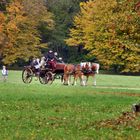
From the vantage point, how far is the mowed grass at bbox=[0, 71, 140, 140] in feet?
36.1

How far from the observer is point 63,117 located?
14.2 meters

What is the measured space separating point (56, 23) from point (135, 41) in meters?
60.5

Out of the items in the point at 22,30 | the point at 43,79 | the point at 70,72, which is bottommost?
the point at 43,79

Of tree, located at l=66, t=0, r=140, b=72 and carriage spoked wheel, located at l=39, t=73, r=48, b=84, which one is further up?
tree, located at l=66, t=0, r=140, b=72

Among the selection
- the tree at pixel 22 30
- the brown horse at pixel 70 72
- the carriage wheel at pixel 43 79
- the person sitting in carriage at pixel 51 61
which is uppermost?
the tree at pixel 22 30

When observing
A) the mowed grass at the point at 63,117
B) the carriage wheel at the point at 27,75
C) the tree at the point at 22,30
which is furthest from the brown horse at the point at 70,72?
the tree at the point at 22,30

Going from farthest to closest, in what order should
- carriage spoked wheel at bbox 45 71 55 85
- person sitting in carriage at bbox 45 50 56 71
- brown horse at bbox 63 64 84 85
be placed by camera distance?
brown horse at bbox 63 64 84 85
person sitting in carriage at bbox 45 50 56 71
carriage spoked wheel at bbox 45 71 55 85

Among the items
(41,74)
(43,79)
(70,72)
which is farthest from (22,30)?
(41,74)

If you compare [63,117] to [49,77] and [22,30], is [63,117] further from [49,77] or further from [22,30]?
[22,30]

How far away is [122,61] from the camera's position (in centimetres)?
4200

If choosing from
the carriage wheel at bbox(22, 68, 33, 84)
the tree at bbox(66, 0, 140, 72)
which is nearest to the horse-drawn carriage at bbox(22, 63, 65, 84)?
the carriage wheel at bbox(22, 68, 33, 84)

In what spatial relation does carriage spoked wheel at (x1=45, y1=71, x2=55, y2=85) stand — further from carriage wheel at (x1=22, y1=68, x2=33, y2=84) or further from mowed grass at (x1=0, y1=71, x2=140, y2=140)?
mowed grass at (x1=0, y1=71, x2=140, y2=140)

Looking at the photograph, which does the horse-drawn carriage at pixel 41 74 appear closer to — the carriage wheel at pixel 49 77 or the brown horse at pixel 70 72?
the carriage wheel at pixel 49 77

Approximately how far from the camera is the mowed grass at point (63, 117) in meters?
11.0
